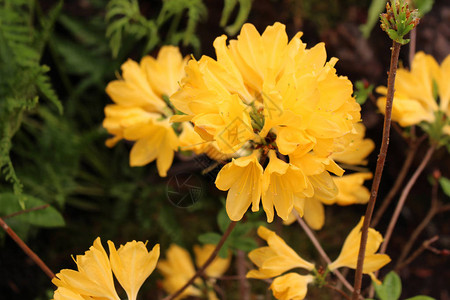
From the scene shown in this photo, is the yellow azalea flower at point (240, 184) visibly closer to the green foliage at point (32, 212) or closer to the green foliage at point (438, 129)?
the green foliage at point (32, 212)

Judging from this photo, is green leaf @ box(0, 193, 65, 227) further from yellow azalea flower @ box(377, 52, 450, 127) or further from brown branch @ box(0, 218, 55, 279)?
yellow azalea flower @ box(377, 52, 450, 127)

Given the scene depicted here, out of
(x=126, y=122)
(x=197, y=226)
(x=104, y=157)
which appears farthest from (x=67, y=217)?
(x=126, y=122)

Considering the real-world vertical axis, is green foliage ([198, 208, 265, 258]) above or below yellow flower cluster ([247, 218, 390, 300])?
below

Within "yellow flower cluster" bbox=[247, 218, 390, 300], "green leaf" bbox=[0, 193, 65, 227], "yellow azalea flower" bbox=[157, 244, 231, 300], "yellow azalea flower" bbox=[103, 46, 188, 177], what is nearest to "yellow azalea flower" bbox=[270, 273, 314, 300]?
"yellow flower cluster" bbox=[247, 218, 390, 300]

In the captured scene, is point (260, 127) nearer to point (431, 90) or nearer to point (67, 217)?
point (431, 90)

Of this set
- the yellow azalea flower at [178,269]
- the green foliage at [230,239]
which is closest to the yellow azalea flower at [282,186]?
the green foliage at [230,239]

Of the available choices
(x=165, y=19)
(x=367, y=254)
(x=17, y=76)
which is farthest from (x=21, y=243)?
(x=165, y=19)

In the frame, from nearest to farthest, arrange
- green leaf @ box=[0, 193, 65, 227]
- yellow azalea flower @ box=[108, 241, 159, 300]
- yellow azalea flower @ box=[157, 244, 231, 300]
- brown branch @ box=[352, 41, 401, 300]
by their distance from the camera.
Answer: brown branch @ box=[352, 41, 401, 300]
yellow azalea flower @ box=[108, 241, 159, 300]
green leaf @ box=[0, 193, 65, 227]
yellow azalea flower @ box=[157, 244, 231, 300]
